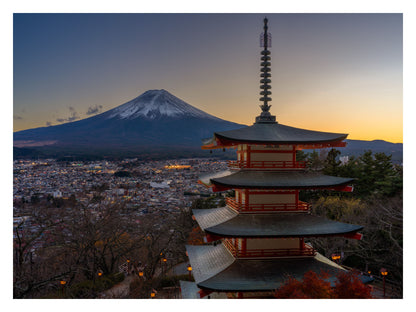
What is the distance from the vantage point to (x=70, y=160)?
37.5 metres

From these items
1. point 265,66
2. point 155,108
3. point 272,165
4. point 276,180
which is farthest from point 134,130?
point 276,180

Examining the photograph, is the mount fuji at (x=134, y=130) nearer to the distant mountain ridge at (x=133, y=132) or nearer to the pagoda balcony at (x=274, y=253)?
the distant mountain ridge at (x=133, y=132)

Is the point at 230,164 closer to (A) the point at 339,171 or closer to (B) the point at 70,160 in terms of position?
(A) the point at 339,171

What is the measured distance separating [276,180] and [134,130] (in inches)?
1558

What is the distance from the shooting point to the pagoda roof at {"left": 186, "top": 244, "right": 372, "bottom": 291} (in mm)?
7348

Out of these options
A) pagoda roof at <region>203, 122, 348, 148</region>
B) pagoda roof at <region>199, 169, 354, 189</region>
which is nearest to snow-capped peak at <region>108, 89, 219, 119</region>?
pagoda roof at <region>203, 122, 348, 148</region>

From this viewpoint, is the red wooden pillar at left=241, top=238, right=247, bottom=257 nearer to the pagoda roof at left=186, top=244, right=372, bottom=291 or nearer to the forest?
the pagoda roof at left=186, top=244, right=372, bottom=291

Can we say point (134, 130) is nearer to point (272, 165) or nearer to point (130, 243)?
point (130, 243)

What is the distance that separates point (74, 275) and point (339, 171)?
20.0m

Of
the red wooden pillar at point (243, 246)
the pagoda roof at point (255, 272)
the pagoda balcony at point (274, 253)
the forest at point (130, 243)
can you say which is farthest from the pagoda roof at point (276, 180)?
the forest at point (130, 243)

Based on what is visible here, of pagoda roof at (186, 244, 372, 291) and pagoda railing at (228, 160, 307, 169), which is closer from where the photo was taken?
pagoda roof at (186, 244, 372, 291)

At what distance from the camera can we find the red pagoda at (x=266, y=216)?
7.77 m

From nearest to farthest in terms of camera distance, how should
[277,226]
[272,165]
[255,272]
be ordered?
1. [255,272]
2. [277,226]
3. [272,165]

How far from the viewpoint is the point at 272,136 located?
27.8ft
